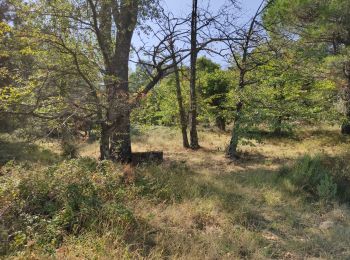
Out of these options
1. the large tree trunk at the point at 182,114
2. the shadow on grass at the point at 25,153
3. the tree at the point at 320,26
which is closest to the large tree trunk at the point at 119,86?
the shadow on grass at the point at 25,153

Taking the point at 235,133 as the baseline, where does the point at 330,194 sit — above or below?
below

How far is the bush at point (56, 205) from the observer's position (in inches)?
148

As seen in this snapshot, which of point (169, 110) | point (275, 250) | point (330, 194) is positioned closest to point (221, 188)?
point (330, 194)

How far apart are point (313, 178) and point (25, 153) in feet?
30.2

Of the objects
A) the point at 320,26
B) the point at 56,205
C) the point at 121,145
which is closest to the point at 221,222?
the point at 56,205

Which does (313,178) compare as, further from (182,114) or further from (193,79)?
(182,114)

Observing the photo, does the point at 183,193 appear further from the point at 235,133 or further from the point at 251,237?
the point at 235,133

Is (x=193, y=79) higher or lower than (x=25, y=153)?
higher

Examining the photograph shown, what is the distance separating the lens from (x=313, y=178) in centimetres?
741

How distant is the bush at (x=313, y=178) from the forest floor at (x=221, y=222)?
0.73ft

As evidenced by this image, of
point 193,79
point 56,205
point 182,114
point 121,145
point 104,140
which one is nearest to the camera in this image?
point 56,205

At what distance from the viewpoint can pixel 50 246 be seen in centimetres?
347

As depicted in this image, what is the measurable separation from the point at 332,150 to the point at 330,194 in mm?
5785

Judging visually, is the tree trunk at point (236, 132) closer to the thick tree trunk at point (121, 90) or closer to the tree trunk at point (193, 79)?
the tree trunk at point (193, 79)
